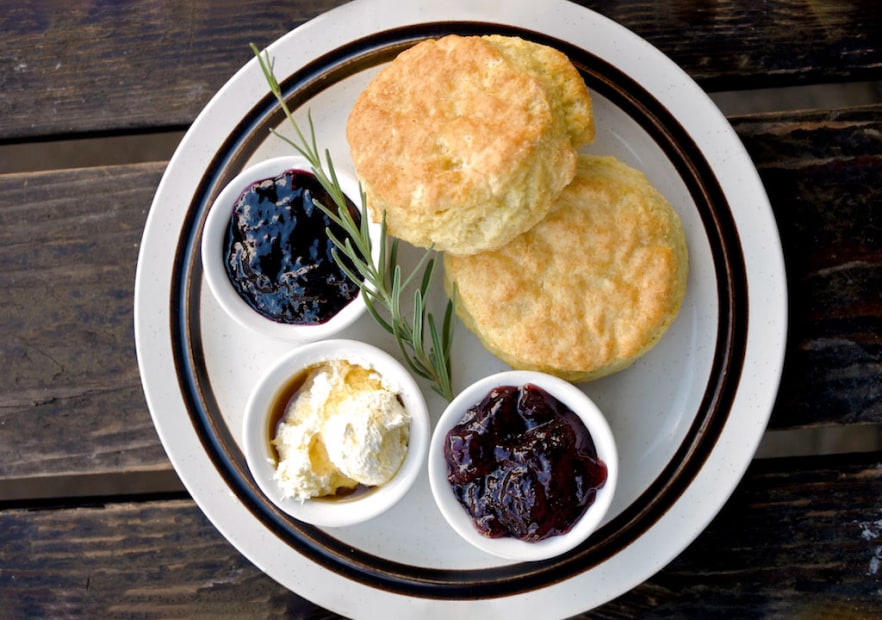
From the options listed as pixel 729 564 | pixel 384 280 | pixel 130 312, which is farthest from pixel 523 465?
pixel 130 312

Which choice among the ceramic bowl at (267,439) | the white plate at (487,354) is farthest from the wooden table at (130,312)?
the ceramic bowl at (267,439)

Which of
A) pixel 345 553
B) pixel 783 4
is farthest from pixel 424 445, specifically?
pixel 783 4

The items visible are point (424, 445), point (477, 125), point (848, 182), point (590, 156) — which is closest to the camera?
point (477, 125)

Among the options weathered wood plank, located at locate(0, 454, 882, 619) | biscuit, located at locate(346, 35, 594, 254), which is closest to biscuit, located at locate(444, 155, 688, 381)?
biscuit, located at locate(346, 35, 594, 254)

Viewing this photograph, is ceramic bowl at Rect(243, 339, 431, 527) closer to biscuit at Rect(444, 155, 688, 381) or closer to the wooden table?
biscuit at Rect(444, 155, 688, 381)

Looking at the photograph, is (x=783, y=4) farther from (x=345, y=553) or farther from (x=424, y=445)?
(x=345, y=553)

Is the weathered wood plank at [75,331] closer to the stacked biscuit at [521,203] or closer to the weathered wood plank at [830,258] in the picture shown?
the stacked biscuit at [521,203]

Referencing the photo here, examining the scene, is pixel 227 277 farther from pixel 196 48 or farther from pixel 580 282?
pixel 580 282
